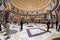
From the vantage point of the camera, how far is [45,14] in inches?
1308

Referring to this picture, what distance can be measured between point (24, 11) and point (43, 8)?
471 cm

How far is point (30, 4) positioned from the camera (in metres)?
→ 36.2

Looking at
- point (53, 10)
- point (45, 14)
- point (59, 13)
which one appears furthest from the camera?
point (45, 14)

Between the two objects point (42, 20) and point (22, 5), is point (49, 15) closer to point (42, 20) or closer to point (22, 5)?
point (42, 20)

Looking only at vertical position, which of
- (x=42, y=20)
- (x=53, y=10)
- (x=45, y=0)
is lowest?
(x=42, y=20)

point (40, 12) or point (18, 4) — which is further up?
point (18, 4)

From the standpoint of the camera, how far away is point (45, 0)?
34.1 m

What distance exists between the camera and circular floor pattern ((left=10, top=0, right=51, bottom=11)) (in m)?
34.2

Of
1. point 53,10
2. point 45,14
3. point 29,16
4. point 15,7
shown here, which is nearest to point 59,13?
point 53,10

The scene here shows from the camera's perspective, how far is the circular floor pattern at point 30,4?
34.2 meters

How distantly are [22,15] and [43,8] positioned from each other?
536 centimetres

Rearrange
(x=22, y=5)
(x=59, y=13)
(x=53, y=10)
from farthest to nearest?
(x=22, y=5), (x=53, y=10), (x=59, y=13)

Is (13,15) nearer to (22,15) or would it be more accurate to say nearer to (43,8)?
(22,15)

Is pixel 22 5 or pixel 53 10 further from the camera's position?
pixel 22 5
